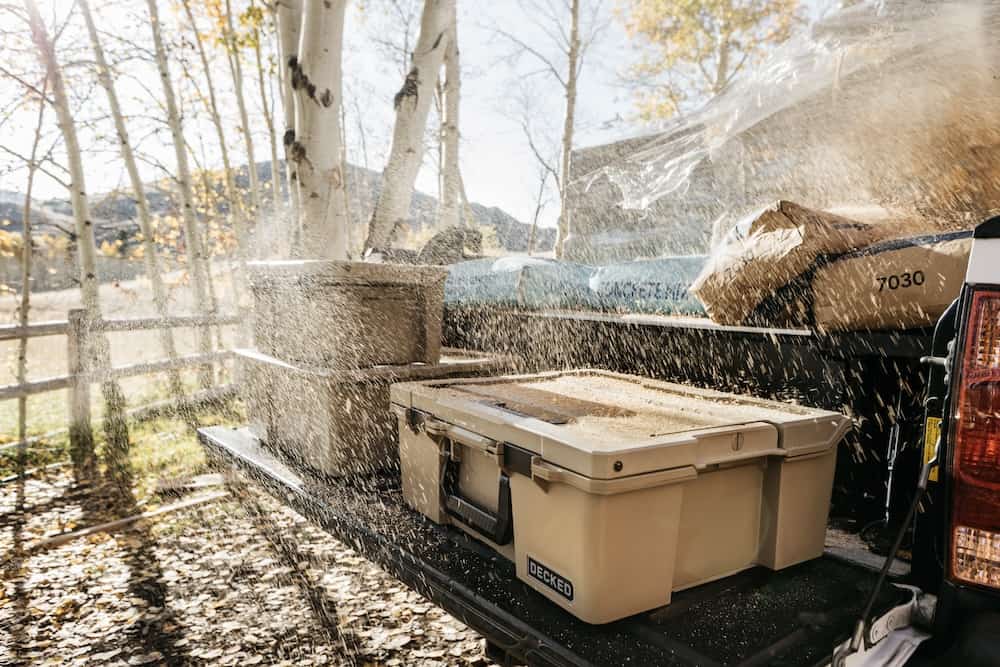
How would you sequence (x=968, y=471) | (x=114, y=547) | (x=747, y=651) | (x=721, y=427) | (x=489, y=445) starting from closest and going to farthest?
1. (x=968, y=471)
2. (x=747, y=651)
3. (x=721, y=427)
4. (x=489, y=445)
5. (x=114, y=547)

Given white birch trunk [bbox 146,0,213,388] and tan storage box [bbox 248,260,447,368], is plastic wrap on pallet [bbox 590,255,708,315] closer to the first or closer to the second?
tan storage box [bbox 248,260,447,368]

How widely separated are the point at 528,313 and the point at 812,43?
81.4 inches

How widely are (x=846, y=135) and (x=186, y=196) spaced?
8.73 meters

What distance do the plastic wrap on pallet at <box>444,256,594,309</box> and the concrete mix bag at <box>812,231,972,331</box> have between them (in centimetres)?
129

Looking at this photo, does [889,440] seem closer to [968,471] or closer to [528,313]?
[968,471]

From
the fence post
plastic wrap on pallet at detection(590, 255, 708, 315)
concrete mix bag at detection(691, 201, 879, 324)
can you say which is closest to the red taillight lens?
concrete mix bag at detection(691, 201, 879, 324)

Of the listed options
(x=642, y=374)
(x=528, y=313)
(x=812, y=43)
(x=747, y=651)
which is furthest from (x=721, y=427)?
(x=812, y=43)

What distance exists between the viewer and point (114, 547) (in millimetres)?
3408

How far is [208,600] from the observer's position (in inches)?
109

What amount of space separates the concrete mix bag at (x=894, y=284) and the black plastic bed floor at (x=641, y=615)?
0.65 metres

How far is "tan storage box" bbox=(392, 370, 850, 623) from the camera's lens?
1.14 metres

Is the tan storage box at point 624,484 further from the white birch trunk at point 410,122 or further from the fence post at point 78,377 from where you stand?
the fence post at point 78,377

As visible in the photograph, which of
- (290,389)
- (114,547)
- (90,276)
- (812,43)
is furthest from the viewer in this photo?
(90,276)

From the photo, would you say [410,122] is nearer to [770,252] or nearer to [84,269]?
[770,252]
